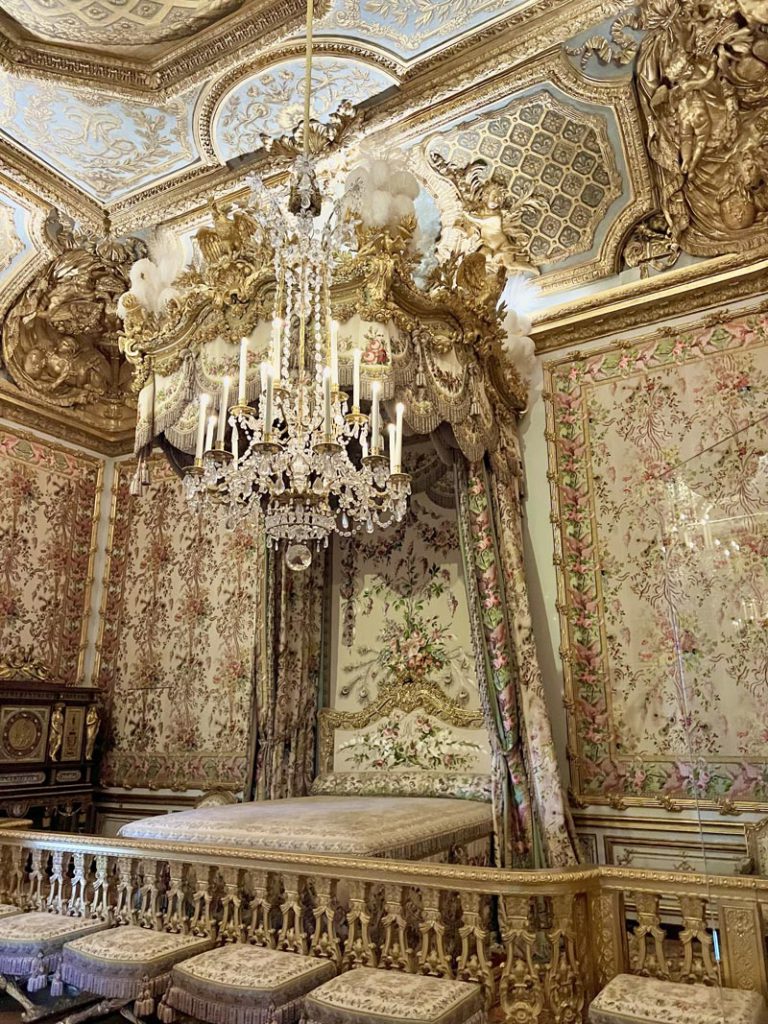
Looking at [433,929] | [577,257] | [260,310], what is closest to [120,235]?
[260,310]

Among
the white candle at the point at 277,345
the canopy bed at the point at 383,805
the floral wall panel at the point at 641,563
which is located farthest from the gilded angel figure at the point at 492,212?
the canopy bed at the point at 383,805

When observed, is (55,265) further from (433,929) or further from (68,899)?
(433,929)

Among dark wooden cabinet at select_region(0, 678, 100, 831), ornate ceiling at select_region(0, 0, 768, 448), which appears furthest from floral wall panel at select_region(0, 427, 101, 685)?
ornate ceiling at select_region(0, 0, 768, 448)

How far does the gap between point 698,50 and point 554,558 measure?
2.64 meters

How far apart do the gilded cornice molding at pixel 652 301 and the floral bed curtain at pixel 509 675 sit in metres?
1.16

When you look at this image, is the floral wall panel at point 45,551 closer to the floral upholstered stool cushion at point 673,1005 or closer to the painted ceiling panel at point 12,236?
the painted ceiling panel at point 12,236

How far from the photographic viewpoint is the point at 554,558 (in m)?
4.41

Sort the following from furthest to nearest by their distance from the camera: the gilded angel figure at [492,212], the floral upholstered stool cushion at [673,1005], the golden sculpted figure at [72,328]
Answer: the golden sculpted figure at [72,328], the gilded angel figure at [492,212], the floral upholstered stool cushion at [673,1005]

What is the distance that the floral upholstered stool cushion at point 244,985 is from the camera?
2.18 metres

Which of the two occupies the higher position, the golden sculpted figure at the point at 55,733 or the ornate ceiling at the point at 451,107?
the ornate ceiling at the point at 451,107

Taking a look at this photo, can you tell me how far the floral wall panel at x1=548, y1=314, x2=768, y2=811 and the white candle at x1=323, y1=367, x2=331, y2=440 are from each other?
165 centimetres

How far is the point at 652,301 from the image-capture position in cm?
443

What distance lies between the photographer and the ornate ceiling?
3703mm

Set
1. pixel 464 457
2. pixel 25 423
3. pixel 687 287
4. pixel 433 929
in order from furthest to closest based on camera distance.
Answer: pixel 25 423 → pixel 687 287 → pixel 464 457 → pixel 433 929
